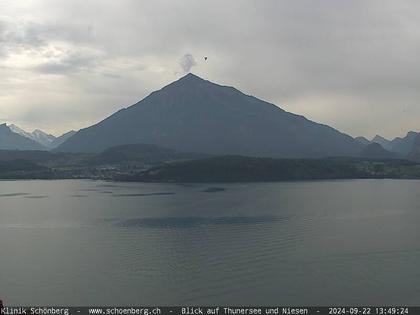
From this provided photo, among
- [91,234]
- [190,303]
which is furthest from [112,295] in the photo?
[91,234]

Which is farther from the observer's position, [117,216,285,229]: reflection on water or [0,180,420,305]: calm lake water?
[117,216,285,229]: reflection on water

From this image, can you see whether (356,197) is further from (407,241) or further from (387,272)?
(387,272)

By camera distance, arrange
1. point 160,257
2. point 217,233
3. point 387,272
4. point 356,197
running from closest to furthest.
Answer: point 387,272, point 160,257, point 217,233, point 356,197

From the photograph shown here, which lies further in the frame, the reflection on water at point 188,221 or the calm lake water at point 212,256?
the reflection on water at point 188,221

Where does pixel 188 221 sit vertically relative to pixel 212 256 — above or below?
above

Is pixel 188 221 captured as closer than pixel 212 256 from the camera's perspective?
No

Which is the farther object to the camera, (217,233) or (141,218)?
(141,218)

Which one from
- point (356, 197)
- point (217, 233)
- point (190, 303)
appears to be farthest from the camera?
point (356, 197)
